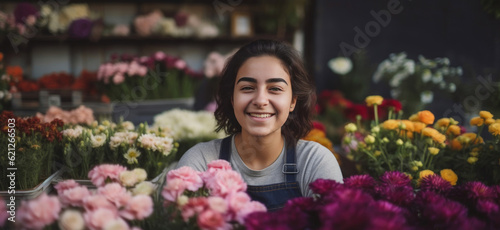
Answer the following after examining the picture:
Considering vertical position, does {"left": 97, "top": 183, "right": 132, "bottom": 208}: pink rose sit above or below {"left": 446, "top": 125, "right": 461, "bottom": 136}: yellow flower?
below

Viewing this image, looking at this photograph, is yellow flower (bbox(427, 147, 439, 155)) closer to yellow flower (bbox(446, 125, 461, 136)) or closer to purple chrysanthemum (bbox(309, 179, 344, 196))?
yellow flower (bbox(446, 125, 461, 136))

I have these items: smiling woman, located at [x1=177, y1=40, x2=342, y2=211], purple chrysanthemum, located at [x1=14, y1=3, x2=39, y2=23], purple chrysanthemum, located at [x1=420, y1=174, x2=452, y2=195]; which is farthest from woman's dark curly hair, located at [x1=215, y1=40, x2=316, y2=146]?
purple chrysanthemum, located at [x1=14, y1=3, x2=39, y2=23]

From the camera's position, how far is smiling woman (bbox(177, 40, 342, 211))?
1184 mm

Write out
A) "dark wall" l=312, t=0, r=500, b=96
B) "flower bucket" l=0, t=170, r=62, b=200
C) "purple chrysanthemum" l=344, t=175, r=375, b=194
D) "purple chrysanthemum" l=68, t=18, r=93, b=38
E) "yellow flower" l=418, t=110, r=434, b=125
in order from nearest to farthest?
"purple chrysanthemum" l=344, t=175, r=375, b=194 < "flower bucket" l=0, t=170, r=62, b=200 < "yellow flower" l=418, t=110, r=434, b=125 < "purple chrysanthemum" l=68, t=18, r=93, b=38 < "dark wall" l=312, t=0, r=500, b=96

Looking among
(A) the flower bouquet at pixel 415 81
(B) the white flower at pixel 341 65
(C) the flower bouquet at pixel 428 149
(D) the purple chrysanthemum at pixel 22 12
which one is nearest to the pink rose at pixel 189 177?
(C) the flower bouquet at pixel 428 149

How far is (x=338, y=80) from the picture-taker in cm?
396

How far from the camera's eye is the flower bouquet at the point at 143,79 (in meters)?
2.54

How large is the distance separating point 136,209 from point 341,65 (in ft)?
10.7

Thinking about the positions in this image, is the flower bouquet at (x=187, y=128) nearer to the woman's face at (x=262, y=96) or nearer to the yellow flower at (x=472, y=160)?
the woman's face at (x=262, y=96)

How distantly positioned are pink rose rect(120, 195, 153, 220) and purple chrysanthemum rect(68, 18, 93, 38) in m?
3.22

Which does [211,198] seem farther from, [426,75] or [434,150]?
[426,75]

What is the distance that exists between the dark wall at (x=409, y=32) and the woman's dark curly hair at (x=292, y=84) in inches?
101

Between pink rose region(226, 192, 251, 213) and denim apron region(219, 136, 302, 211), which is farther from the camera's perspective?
denim apron region(219, 136, 302, 211)

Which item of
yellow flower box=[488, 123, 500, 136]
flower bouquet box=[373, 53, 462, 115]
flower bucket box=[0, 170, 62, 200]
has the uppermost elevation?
flower bouquet box=[373, 53, 462, 115]
